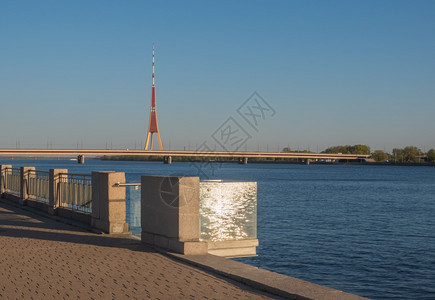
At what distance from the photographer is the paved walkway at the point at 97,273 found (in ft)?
23.1

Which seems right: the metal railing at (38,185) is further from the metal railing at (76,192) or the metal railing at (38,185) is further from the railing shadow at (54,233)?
the metal railing at (76,192)

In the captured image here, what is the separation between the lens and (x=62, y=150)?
10550 centimetres

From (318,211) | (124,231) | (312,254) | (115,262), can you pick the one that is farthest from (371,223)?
(115,262)

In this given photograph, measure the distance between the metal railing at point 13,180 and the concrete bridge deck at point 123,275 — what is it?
10770 millimetres

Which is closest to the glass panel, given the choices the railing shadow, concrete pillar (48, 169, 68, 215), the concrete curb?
the railing shadow

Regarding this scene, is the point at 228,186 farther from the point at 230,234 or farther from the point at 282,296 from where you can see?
the point at 282,296

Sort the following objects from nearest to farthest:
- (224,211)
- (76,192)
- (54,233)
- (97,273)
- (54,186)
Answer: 1. (97,273)
2. (224,211)
3. (54,233)
4. (76,192)
5. (54,186)

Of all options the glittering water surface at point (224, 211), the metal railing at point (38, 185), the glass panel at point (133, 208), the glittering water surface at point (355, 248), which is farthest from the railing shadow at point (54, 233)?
the glittering water surface at point (355, 248)

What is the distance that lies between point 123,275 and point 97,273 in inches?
18.9

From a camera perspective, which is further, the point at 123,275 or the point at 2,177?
the point at 2,177

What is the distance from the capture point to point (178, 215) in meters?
9.78

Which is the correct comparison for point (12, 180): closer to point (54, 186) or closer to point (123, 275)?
point (54, 186)

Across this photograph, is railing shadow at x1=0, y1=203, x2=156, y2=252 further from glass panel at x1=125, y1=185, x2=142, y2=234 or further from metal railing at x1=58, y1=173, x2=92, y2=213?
metal railing at x1=58, y1=173, x2=92, y2=213

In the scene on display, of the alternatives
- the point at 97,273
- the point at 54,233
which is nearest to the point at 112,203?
the point at 54,233
